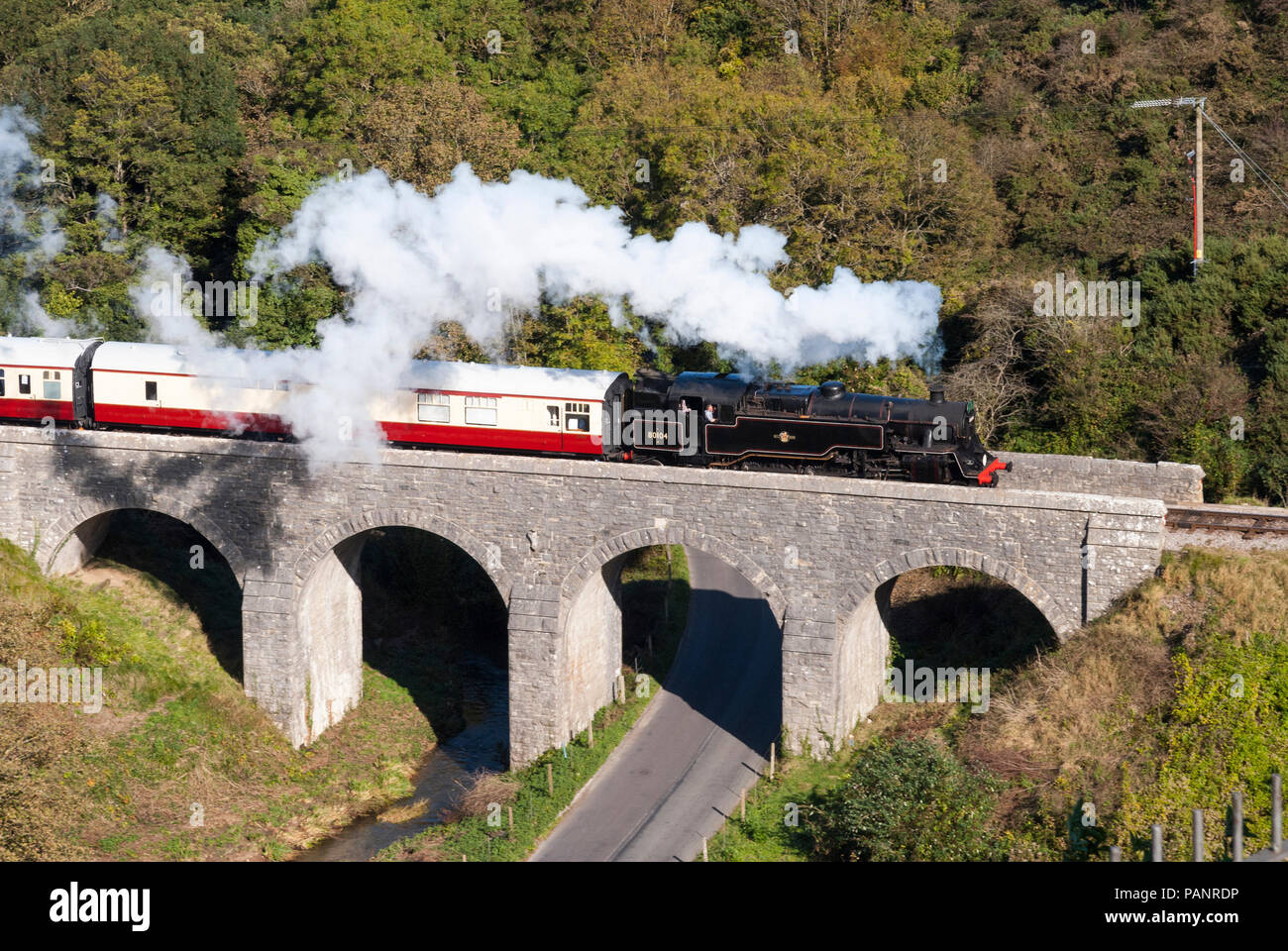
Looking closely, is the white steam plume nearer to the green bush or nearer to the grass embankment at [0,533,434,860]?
the grass embankment at [0,533,434,860]

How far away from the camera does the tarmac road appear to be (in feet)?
132

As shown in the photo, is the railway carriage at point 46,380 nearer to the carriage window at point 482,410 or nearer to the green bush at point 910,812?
the carriage window at point 482,410

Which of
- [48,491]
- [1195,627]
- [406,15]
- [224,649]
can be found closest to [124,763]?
[224,649]

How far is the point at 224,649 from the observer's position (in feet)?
161

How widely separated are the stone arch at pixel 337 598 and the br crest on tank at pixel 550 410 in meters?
3.23

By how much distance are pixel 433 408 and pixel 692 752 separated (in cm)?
1354

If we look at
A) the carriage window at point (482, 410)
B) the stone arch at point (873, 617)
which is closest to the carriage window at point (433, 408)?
the carriage window at point (482, 410)

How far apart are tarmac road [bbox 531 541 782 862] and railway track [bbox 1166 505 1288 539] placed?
13660 millimetres

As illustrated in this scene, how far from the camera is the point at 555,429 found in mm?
45438

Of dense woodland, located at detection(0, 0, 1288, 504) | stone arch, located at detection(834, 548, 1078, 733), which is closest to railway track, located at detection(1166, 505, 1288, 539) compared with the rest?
stone arch, located at detection(834, 548, 1078, 733)

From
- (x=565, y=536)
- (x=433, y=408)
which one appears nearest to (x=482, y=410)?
(x=433, y=408)

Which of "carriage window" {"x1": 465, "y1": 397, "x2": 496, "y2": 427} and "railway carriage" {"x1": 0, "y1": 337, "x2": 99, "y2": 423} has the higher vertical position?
"railway carriage" {"x1": 0, "y1": 337, "x2": 99, "y2": 423}

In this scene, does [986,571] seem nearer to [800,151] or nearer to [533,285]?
[533,285]

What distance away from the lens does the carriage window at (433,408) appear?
151ft
